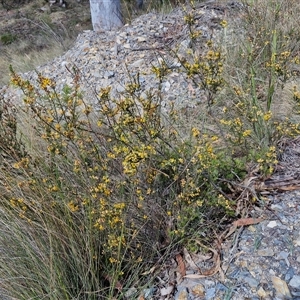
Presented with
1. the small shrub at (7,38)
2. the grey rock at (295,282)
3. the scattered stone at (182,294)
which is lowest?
the scattered stone at (182,294)

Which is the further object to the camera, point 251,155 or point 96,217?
point 251,155

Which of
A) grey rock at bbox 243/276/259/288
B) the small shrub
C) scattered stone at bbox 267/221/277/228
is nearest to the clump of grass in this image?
scattered stone at bbox 267/221/277/228

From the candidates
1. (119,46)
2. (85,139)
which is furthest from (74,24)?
(85,139)

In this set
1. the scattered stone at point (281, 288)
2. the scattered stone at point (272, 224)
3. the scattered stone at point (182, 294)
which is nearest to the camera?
the scattered stone at point (281, 288)

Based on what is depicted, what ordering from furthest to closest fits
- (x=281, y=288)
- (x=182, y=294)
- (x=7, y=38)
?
(x=7, y=38)
(x=182, y=294)
(x=281, y=288)

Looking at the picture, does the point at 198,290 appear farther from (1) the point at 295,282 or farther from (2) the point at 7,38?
(2) the point at 7,38

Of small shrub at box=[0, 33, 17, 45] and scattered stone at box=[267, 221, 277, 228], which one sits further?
small shrub at box=[0, 33, 17, 45]

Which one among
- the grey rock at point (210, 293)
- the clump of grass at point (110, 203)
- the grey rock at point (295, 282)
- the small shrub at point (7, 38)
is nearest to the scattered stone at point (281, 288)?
the grey rock at point (295, 282)

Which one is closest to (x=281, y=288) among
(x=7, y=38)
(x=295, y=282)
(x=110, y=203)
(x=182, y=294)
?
(x=295, y=282)

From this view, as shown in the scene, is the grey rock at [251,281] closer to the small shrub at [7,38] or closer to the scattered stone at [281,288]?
the scattered stone at [281,288]

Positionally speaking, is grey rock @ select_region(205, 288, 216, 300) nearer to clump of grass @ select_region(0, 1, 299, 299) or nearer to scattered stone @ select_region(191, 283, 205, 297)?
scattered stone @ select_region(191, 283, 205, 297)

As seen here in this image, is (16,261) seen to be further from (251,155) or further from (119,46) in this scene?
(119,46)

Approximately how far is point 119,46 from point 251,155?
2650 millimetres

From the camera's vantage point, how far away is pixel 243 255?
1.75 metres
